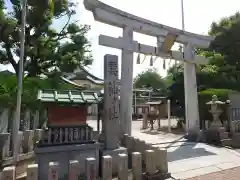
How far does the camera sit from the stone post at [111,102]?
23.6 feet

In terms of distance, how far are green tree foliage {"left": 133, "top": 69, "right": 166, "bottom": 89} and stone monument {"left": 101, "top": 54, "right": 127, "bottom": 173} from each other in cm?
4462

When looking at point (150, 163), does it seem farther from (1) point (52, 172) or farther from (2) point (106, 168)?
(1) point (52, 172)

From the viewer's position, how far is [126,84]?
966 centimetres

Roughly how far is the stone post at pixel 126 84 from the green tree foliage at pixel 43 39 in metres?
5.50

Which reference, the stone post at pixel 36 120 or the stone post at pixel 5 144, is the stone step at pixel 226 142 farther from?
the stone post at pixel 5 144

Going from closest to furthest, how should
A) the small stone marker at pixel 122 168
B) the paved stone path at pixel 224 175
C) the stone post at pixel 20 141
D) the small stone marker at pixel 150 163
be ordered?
the small stone marker at pixel 122 168 → the small stone marker at pixel 150 163 → the paved stone path at pixel 224 175 → the stone post at pixel 20 141

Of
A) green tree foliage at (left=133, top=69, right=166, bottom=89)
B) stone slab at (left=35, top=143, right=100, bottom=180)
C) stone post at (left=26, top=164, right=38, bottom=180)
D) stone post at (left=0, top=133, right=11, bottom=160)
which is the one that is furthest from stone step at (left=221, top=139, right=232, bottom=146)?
green tree foliage at (left=133, top=69, right=166, bottom=89)

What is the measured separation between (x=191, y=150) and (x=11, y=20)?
36.6 ft

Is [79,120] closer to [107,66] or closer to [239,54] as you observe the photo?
[107,66]

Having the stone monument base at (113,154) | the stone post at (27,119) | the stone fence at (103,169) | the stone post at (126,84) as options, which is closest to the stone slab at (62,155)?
the stone monument base at (113,154)

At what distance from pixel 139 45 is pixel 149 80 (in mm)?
44170

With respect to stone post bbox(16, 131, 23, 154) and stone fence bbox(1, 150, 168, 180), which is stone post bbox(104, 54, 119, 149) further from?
stone post bbox(16, 131, 23, 154)

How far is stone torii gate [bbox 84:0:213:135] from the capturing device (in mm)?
9305

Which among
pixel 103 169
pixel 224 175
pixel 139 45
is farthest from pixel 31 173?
pixel 139 45
